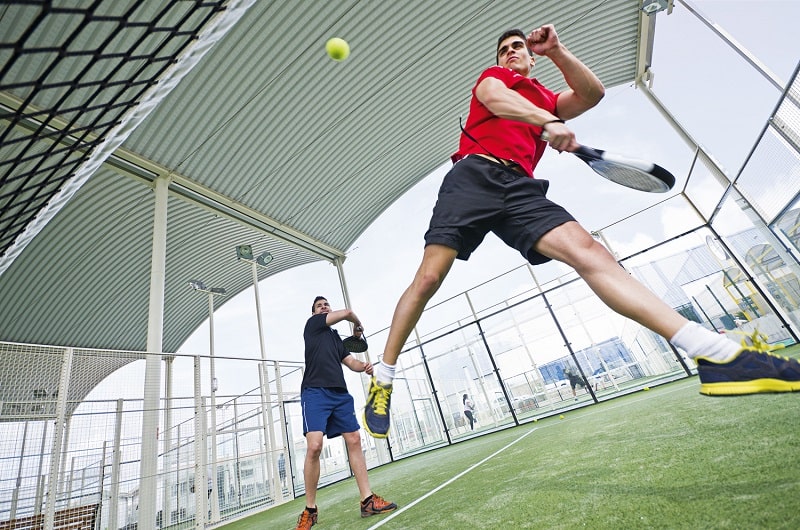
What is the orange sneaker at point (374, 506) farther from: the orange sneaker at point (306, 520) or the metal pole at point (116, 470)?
the metal pole at point (116, 470)

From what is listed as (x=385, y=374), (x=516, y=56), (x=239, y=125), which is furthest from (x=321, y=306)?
(x=239, y=125)

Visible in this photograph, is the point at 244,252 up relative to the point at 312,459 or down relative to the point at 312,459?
up

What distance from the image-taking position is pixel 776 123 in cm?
459

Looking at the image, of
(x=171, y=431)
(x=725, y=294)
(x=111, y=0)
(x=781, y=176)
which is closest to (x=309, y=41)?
(x=111, y=0)

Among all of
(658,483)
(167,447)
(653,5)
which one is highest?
(653,5)

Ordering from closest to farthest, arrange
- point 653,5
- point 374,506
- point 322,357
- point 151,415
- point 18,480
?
point 374,506 → point 322,357 → point 18,480 → point 151,415 → point 653,5

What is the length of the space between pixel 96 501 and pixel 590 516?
6525 mm

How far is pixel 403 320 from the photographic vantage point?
5.46 feet

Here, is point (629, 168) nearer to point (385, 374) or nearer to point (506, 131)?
point (506, 131)

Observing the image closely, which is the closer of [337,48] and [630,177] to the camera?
[630,177]

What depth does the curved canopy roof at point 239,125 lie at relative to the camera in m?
5.67

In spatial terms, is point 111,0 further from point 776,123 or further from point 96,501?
point 776,123

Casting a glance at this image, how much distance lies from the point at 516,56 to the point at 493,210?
34.9 inches

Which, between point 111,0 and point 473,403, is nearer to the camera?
point 111,0
